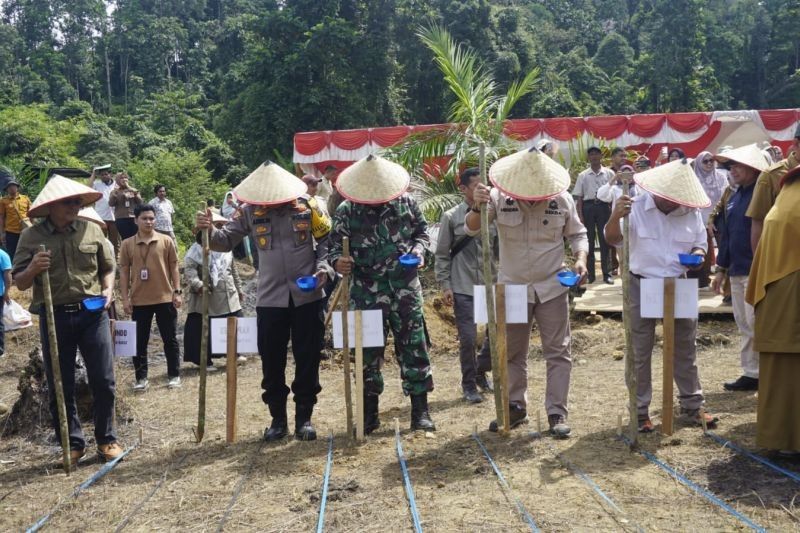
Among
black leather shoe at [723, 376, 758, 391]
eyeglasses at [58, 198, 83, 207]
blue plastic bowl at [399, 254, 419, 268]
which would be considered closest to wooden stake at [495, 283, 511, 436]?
blue plastic bowl at [399, 254, 419, 268]

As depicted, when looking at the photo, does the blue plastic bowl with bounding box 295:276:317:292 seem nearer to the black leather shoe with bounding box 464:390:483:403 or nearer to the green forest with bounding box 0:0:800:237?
the black leather shoe with bounding box 464:390:483:403

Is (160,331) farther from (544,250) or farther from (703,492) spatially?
(703,492)

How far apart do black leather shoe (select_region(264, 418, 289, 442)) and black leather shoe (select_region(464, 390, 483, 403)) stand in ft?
5.62

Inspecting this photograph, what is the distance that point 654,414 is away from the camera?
570cm

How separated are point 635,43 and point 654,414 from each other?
53392 millimetres

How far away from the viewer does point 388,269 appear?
5.27m

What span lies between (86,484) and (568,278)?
3.17 metres

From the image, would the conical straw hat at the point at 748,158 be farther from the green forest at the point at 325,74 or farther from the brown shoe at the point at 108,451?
the green forest at the point at 325,74

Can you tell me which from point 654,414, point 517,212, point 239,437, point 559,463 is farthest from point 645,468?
point 239,437

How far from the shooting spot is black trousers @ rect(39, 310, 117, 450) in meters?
5.04

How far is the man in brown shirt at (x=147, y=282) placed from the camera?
7672 mm

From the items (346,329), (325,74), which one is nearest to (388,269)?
(346,329)

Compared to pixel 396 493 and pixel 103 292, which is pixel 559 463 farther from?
pixel 103 292

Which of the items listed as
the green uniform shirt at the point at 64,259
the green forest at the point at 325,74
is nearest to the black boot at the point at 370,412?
the green uniform shirt at the point at 64,259
